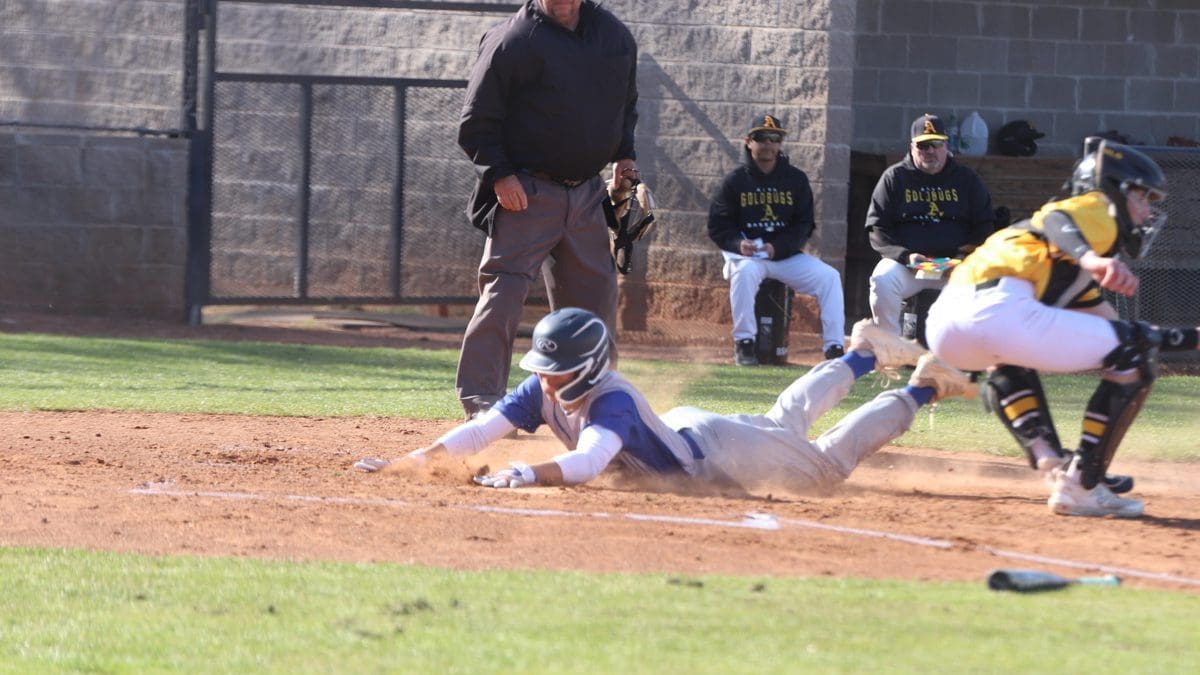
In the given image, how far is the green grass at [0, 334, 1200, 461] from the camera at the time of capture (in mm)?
9570

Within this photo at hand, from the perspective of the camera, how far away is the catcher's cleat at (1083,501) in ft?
20.9

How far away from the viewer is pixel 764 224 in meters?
13.6

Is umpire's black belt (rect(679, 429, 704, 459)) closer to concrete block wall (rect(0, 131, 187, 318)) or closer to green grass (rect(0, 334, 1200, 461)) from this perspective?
green grass (rect(0, 334, 1200, 461))

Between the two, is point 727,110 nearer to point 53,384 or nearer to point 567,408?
point 53,384

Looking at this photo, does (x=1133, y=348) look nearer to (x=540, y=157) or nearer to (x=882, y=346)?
(x=882, y=346)

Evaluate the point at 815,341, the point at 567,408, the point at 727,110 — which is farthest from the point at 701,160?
the point at 567,408

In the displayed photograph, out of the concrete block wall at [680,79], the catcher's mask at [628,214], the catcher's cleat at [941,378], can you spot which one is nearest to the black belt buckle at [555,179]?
the catcher's mask at [628,214]

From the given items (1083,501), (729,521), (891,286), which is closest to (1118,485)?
(1083,501)

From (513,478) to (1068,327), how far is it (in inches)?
89.7

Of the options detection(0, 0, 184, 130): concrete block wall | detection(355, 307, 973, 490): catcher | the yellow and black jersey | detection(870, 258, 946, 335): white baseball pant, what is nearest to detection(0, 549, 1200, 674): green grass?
detection(355, 307, 973, 490): catcher

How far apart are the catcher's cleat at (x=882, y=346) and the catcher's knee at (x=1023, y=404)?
975 millimetres

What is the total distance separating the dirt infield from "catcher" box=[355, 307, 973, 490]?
14cm

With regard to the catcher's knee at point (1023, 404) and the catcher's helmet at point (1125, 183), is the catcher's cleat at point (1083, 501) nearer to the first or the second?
the catcher's knee at point (1023, 404)

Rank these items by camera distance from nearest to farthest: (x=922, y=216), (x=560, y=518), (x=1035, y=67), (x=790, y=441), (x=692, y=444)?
(x=560, y=518) < (x=692, y=444) < (x=790, y=441) < (x=922, y=216) < (x=1035, y=67)
